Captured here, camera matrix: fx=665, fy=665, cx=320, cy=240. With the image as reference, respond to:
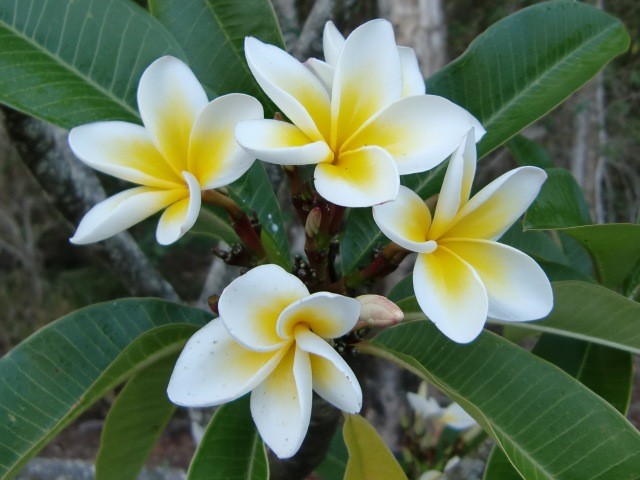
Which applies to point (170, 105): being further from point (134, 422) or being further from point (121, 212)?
point (134, 422)

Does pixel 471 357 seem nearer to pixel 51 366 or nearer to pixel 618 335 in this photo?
pixel 618 335

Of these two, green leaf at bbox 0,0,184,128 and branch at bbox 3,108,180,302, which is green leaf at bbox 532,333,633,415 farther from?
branch at bbox 3,108,180,302

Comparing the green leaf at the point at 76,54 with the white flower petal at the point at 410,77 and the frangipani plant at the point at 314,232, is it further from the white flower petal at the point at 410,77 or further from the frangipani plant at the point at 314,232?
the white flower petal at the point at 410,77

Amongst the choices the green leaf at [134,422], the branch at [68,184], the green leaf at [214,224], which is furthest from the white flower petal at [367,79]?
the branch at [68,184]

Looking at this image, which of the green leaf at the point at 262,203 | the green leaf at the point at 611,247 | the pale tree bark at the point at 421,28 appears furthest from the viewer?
the pale tree bark at the point at 421,28

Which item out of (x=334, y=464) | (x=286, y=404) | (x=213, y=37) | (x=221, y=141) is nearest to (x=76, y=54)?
(x=213, y=37)

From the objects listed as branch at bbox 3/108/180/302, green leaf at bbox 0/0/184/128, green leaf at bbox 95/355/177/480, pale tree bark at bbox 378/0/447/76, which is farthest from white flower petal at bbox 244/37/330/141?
pale tree bark at bbox 378/0/447/76
